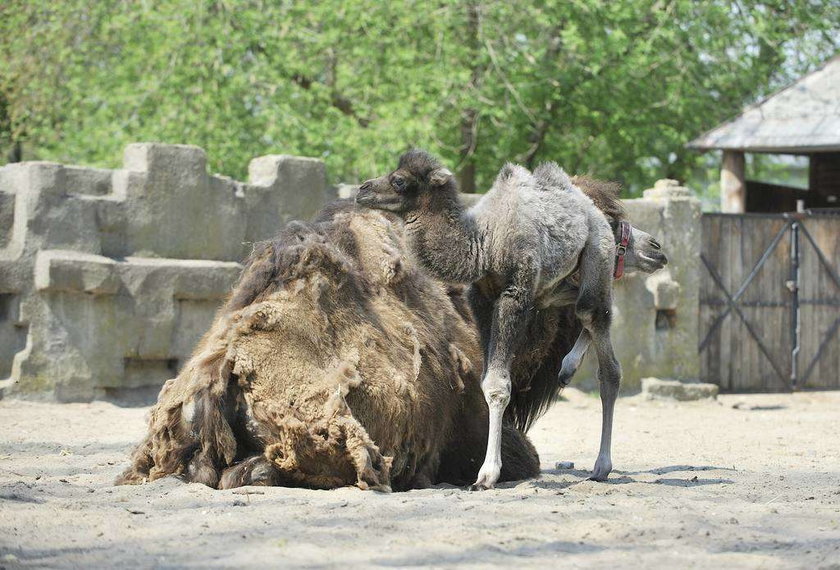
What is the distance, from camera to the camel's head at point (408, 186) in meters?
5.12

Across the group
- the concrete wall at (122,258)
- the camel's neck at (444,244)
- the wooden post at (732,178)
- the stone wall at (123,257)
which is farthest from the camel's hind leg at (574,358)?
the wooden post at (732,178)

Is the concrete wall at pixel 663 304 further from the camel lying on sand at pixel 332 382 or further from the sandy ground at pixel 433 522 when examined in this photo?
the camel lying on sand at pixel 332 382

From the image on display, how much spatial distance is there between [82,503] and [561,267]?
2.39 metres

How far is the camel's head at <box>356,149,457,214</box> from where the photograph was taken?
5121 millimetres

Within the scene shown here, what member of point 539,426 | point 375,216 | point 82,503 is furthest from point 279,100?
point 82,503

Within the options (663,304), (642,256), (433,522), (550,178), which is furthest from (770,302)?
(433,522)

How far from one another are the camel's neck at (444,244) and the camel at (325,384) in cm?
18

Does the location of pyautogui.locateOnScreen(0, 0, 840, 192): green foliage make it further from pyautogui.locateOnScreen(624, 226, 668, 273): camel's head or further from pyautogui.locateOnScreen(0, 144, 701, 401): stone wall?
pyautogui.locateOnScreen(624, 226, 668, 273): camel's head

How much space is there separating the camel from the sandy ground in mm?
167

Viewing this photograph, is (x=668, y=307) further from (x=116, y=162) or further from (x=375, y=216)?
(x=116, y=162)

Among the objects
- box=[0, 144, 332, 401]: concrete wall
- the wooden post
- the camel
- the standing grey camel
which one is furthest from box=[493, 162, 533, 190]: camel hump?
the wooden post

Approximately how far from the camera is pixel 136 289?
944 cm

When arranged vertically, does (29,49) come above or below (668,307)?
above

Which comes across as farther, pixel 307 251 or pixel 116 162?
pixel 116 162
